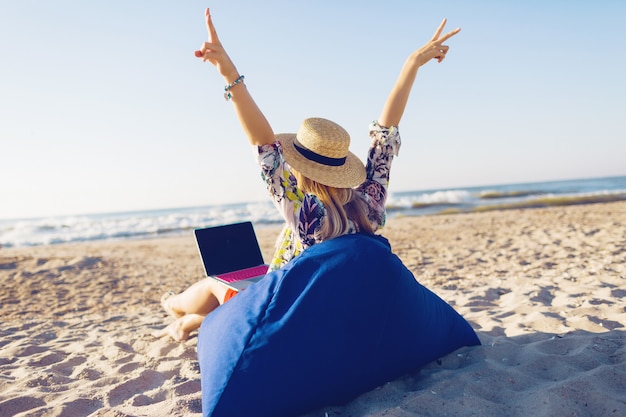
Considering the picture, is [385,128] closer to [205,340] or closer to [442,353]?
[442,353]

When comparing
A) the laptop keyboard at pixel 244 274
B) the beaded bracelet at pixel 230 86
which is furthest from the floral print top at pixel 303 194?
the laptop keyboard at pixel 244 274

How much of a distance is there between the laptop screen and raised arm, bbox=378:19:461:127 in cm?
140

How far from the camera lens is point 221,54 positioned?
2.21 meters

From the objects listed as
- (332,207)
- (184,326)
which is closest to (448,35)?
(332,207)

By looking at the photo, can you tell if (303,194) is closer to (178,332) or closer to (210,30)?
(210,30)

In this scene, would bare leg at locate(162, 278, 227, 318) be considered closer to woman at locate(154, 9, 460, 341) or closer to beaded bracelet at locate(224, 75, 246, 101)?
woman at locate(154, 9, 460, 341)

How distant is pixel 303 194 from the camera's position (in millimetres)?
2402

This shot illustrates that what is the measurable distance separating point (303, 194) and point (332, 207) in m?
0.16

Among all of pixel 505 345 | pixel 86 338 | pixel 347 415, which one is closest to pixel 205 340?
pixel 347 415

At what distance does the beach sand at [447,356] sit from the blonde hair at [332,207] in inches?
33.0

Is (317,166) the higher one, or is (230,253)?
(317,166)

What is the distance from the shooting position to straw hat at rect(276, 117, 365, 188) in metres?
2.37

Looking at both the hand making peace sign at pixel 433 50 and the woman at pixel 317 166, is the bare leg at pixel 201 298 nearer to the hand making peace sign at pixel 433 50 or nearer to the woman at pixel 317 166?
the woman at pixel 317 166

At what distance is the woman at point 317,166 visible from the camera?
2.24 m
